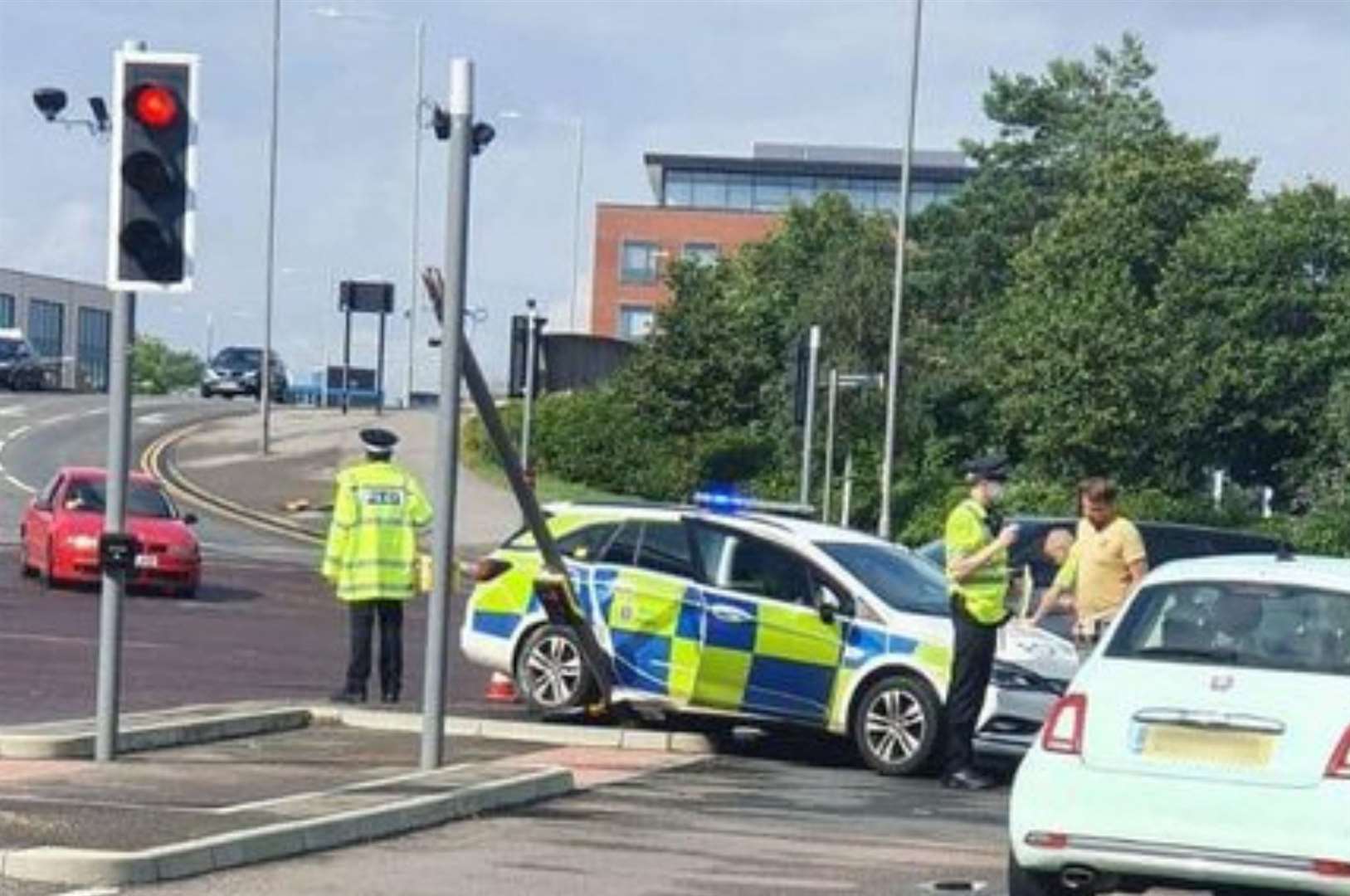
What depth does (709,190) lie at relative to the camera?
412ft

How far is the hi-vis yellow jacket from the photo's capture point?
18953 millimetres

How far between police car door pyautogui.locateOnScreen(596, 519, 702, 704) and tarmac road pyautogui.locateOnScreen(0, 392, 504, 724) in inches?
66.4

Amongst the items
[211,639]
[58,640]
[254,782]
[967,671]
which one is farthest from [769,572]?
[211,639]

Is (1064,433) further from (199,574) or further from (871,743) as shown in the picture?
(871,743)

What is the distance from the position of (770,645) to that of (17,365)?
6571 cm

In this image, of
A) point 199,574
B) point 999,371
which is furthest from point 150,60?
point 999,371

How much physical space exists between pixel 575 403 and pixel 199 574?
2489 cm

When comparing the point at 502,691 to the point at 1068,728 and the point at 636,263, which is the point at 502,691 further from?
the point at 636,263

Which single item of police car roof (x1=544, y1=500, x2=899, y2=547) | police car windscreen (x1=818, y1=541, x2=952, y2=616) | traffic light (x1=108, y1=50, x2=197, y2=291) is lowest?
police car windscreen (x1=818, y1=541, x2=952, y2=616)

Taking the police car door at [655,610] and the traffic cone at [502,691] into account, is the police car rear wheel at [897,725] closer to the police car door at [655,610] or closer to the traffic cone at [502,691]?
the police car door at [655,610]

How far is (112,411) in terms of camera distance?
15.0 meters

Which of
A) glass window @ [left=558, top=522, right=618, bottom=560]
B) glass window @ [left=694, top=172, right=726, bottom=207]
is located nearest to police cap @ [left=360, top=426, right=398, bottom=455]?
glass window @ [left=558, top=522, right=618, bottom=560]

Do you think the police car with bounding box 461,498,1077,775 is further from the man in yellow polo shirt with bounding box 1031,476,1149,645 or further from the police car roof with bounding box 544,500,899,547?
the man in yellow polo shirt with bounding box 1031,476,1149,645

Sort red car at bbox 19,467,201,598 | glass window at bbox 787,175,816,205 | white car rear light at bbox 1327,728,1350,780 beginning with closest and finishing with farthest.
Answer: white car rear light at bbox 1327,728,1350,780
red car at bbox 19,467,201,598
glass window at bbox 787,175,816,205
